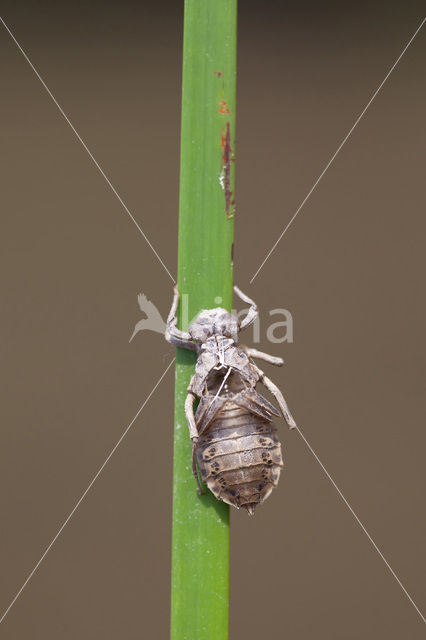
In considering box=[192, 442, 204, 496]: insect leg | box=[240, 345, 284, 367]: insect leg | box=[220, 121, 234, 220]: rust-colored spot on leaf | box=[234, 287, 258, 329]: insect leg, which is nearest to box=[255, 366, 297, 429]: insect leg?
box=[240, 345, 284, 367]: insect leg

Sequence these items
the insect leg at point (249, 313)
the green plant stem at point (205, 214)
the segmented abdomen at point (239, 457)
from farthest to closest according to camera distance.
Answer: the insect leg at point (249, 313), the segmented abdomen at point (239, 457), the green plant stem at point (205, 214)

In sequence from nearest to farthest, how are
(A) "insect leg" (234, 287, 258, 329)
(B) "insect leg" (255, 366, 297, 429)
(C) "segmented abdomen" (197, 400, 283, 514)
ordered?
1. (C) "segmented abdomen" (197, 400, 283, 514)
2. (B) "insect leg" (255, 366, 297, 429)
3. (A) "insect leg" (234, 287, 258, 329)

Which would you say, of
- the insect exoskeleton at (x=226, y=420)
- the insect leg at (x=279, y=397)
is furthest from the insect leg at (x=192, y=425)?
the insect leg at (x=279, y=397)

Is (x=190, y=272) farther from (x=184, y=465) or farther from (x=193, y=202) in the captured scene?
(x=184, y=465)

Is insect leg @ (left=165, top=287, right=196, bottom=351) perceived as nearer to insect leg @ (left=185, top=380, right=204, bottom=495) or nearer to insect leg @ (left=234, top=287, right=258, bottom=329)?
insect leg @ (left=185, top=380, right=204, bottom=495)

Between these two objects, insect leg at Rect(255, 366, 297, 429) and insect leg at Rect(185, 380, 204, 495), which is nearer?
insect leg at Rect(185, 380, 204, 495)

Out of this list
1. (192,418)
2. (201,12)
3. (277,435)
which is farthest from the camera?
(277,435)

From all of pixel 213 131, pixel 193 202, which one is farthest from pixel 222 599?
pixel 213 131

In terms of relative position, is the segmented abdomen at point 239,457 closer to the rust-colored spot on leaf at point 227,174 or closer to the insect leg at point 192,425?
the insect leg at point 192,425
